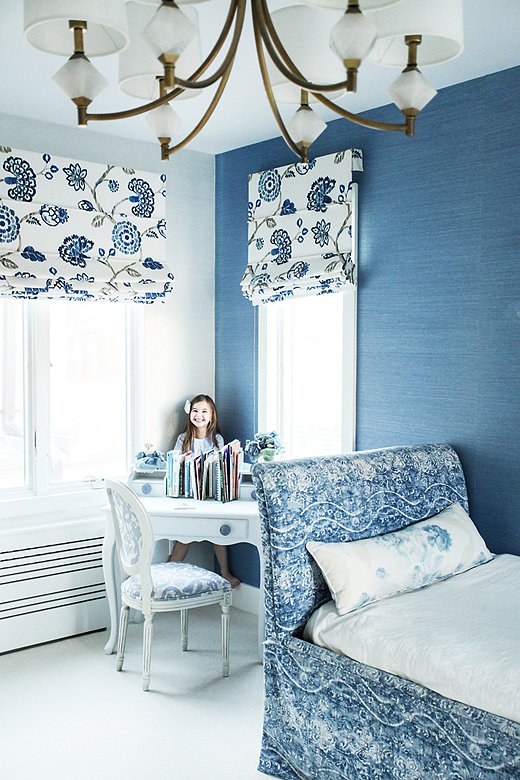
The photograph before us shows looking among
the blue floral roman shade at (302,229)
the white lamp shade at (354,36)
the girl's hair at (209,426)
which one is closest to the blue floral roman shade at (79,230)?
the blue floral roman shade at (302,229)

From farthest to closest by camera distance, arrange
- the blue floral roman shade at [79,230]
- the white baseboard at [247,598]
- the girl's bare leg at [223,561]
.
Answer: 1. the girl's bare leg at [223,561]
2. the white baseboard at [247,598]
3. the blue floral roman shade at [79,230]

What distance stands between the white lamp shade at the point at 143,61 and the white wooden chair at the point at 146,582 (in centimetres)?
176

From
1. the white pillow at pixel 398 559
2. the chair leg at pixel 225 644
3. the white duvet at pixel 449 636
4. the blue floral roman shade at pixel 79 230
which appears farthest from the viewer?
the blue floral roman shade at pixel 79 230

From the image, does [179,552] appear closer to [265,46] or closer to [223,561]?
[223,561]

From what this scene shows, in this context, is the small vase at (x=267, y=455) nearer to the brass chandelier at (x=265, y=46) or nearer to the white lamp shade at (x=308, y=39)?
the brass chandelier at (x=265, y=46)

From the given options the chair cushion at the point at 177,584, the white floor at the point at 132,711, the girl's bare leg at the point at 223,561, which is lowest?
the white floor at the point at 132,711

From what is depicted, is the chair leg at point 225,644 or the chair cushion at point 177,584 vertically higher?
the chair cushion at point 177,584

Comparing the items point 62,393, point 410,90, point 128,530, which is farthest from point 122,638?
point 410,90

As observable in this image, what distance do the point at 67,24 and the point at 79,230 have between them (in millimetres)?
2192

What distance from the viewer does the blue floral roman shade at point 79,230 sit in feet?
12.5

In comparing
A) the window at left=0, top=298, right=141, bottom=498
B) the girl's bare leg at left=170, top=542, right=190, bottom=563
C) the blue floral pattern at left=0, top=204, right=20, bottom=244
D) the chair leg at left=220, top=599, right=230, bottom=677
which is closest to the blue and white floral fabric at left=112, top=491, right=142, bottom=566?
the chair leg at left=220, top=599, right=230, bottom=677

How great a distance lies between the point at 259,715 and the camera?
3.16 metres

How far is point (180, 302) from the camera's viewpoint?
4.57m

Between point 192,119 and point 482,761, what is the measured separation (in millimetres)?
3106
